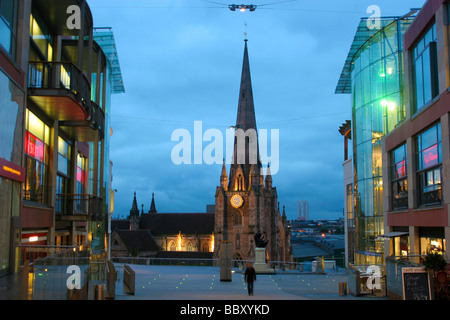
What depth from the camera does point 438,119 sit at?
56.1 feet

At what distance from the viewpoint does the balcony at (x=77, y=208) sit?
1769 cm

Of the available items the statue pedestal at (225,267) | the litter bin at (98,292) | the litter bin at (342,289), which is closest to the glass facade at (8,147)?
the litter bin at (98,292)

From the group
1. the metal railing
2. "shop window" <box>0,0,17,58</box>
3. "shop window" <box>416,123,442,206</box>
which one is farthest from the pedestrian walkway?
"shop window" <box>0,0,17,58</box>

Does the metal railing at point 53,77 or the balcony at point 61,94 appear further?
the metal railing at point 53,77

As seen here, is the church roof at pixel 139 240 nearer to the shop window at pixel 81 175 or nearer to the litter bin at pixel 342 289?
the shop window at pixel 81 175

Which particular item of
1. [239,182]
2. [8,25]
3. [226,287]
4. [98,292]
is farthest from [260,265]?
[239,182]

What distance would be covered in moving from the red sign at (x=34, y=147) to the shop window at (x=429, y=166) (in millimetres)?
13385

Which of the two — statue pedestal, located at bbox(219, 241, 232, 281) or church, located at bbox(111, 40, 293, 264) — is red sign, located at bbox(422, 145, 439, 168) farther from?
church, located at bbox(111, 40, 293, 264)

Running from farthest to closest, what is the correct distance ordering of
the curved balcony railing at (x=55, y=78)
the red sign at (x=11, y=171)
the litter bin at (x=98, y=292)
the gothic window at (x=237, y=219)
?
the gothic window at (x=237, y=219) < the curved balcony railing at (x=55, y=78) < the litter bin at (x=98, y=292) < the red sign at (x=11, y=171)

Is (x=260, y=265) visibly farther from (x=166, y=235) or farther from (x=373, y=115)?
(x=166, y=235)

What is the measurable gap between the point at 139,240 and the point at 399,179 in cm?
8880
